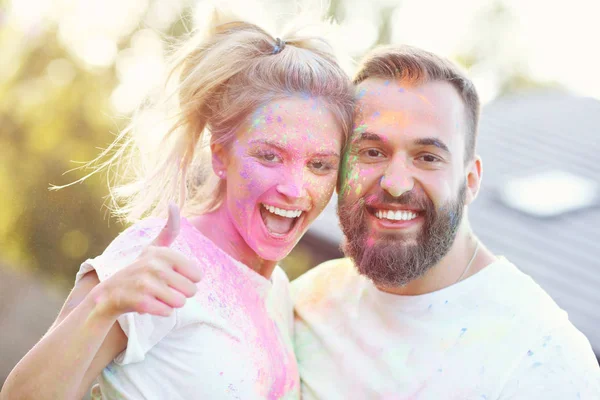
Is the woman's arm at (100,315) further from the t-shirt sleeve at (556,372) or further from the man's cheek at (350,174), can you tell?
the t-shirt sleeve at (556,372)

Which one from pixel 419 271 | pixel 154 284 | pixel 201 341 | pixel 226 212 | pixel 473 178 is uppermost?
pixel 154 284

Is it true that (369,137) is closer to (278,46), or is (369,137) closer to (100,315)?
(278,46)

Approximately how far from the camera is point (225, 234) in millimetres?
2361

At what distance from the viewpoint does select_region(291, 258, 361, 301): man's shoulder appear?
111 inches

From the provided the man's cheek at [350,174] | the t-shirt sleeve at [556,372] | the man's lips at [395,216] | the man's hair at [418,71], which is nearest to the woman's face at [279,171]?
the man's cheek at [350,174]

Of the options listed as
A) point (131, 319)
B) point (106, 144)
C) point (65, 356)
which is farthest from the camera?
point (106, 144)

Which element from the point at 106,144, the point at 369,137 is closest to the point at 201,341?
the point at 369,137

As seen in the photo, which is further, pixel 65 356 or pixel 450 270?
pixel 450 270

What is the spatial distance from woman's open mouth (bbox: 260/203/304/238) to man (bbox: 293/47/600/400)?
261 millimetres

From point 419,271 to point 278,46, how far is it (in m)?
0.92

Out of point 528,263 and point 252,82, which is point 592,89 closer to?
point 528,263

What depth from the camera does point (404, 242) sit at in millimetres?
2434

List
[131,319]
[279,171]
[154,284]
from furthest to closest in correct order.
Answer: [279,171], [131,319], [154,284]

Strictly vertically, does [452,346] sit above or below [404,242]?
below
